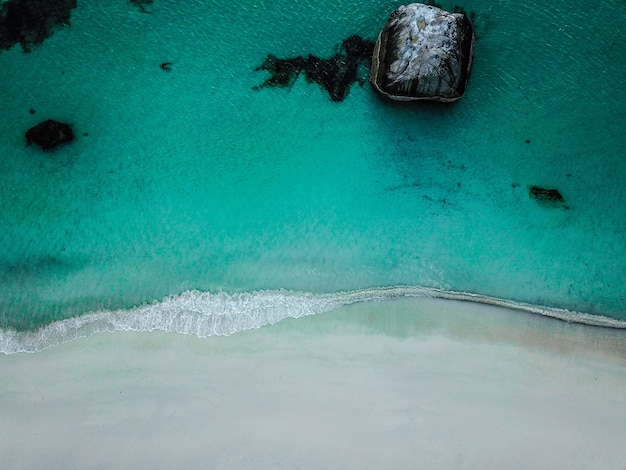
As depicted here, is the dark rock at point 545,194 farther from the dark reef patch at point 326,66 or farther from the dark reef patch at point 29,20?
the dark reef patch at point 29,20

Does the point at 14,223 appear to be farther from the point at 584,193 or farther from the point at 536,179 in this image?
the point at 584,193

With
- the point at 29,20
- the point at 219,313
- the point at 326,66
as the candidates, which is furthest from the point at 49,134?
the point at 326,66

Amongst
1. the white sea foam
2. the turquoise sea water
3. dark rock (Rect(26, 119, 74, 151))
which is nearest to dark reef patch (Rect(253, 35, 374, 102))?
the turquoise sea water

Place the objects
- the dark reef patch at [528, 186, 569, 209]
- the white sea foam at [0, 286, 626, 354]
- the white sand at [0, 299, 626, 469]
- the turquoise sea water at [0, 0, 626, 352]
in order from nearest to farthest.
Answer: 1. the white sand at [0, 299, 626, 469]
2. the white sea foam at [0, 286, 626, 354]
3. the turquoise sea water at [0, 0, 626, 352]
4. the dark reef patch at [528, 186, 569, 209]

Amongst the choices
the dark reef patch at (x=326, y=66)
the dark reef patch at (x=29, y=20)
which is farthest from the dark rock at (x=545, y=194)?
the dark reef patch at (x=29, y=20)

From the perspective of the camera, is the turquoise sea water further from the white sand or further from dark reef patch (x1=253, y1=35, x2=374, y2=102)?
the white sand

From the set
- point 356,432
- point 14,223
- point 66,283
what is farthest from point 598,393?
point 14,223

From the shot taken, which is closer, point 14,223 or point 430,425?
point 430,425
